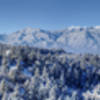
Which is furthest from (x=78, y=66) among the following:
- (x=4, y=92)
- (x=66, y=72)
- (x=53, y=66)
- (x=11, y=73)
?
(x=4, y=92)

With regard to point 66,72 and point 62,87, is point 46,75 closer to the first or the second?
point 62,87

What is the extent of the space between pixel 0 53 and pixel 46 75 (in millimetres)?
31796

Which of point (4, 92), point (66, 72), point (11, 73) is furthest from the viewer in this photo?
point (66, 72)

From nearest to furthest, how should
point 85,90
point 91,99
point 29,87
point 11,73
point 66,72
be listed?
point 29,87 → point 11,73 → point 91,99 → point 85,90 → point 66,72

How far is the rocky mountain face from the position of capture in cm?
5488

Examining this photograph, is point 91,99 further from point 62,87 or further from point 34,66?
point 34,66

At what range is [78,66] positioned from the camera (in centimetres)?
9781

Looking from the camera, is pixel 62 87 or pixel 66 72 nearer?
pixel 62 87

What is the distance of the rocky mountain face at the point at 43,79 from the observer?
5488 centimetres

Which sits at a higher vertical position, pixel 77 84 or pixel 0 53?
pixel 0 53

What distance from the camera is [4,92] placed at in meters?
50.0

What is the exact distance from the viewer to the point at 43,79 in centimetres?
7069

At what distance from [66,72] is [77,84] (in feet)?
30.2

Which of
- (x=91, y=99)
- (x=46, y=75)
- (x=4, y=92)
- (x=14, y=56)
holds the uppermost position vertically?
(x=14, y=56)
